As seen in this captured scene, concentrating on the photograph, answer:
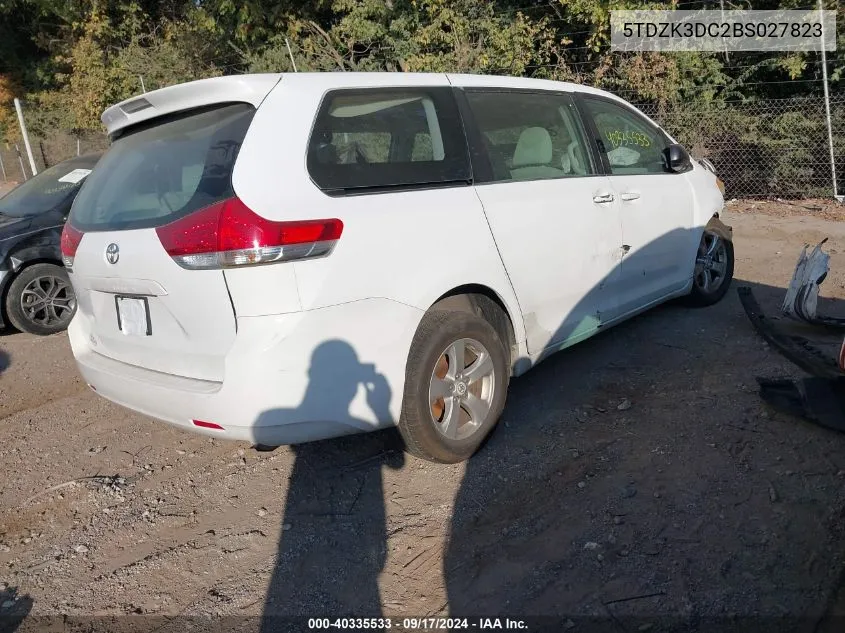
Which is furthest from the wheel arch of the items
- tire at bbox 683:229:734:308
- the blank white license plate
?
tire at bbox 683:229:734:308

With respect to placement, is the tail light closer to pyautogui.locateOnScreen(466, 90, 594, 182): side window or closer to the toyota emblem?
the toyota emblem

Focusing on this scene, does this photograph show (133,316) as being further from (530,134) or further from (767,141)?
(767,141)

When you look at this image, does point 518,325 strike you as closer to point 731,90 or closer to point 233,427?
point 233,427

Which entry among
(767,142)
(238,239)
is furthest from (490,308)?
(767,142)

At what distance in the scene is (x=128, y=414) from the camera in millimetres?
4367

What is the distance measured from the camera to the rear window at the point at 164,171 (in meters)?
2.68

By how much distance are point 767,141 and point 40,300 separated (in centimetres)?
1020

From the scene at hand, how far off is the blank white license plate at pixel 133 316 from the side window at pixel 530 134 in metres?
1.85

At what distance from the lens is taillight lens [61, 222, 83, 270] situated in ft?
10.5

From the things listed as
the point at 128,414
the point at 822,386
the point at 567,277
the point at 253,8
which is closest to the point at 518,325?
the point at 567,277

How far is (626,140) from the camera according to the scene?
4.56m

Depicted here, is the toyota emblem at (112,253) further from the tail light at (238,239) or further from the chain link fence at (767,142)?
the chain link fence at (767,142)

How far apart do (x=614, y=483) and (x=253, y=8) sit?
14.3 m

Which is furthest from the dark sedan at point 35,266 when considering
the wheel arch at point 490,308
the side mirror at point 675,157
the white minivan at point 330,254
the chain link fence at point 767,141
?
the chain link fence at point 767,141
